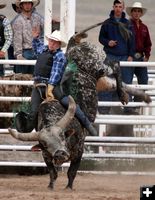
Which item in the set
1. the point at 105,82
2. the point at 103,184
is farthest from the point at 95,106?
the point at 103,184

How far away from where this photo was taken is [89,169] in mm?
12586

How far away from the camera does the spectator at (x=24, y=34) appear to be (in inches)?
492

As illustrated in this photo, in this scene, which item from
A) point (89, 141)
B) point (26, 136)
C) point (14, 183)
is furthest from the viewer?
point (89, 141)

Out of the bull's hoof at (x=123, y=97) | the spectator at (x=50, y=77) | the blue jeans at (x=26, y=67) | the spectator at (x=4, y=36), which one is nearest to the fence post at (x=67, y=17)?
the blue jeans at (x=26, y=67)

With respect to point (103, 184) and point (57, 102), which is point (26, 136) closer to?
point (57, 102)

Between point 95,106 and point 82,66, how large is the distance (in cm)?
47

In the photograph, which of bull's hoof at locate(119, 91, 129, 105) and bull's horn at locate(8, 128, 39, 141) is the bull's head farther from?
bull's hoof at locate(119, 91, 129, 105)

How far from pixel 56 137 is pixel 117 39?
2.95m

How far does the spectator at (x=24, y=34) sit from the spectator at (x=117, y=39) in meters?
0.93

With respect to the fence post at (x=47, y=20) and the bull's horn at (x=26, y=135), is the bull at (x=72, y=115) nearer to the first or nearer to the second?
the bull's horn at (x=26, y=135)

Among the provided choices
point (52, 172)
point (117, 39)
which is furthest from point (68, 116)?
point (117, 39)

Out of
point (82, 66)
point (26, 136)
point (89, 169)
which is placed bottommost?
point (89, 169)

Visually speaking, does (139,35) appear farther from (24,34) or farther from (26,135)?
(26,135)

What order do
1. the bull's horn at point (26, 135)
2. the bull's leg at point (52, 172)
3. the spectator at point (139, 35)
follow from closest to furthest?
the bull's horn at point (26, 135), the bull's leg at point (52, 172), the spectator at point (139, 35)
